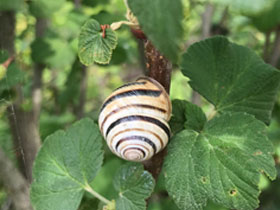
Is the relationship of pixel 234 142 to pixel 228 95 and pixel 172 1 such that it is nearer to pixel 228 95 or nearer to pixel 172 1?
pixel 228 95

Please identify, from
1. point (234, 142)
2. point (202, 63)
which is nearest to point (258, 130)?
point (234, 142)

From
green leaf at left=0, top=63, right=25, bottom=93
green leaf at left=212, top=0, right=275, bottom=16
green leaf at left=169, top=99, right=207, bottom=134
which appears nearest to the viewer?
green leaf at left=169, top=99, right=207, bottom=134

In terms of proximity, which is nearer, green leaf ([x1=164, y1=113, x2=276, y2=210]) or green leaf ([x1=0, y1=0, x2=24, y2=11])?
green leaf ([x1=164, y1=113, x2=276, y2=210])

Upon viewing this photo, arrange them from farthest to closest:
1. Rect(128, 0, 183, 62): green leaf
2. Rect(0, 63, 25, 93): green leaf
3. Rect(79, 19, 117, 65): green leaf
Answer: Rect(0, 63, 25, 93): green leaf, Rect(79, 19, 117, 65): green leaf, Rect(128, 0, 183, 62): green leaf

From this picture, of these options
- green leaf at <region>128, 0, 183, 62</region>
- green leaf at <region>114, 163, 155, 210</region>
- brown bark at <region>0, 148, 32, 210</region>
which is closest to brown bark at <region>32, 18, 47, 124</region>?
brown bark at <region>0, 148, 32, 210</region>

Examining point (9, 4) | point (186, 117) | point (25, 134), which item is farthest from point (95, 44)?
point (25, 134)

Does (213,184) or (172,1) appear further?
(213,184)

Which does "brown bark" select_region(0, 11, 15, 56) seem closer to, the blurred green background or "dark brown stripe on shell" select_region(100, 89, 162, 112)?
the blurred green background
